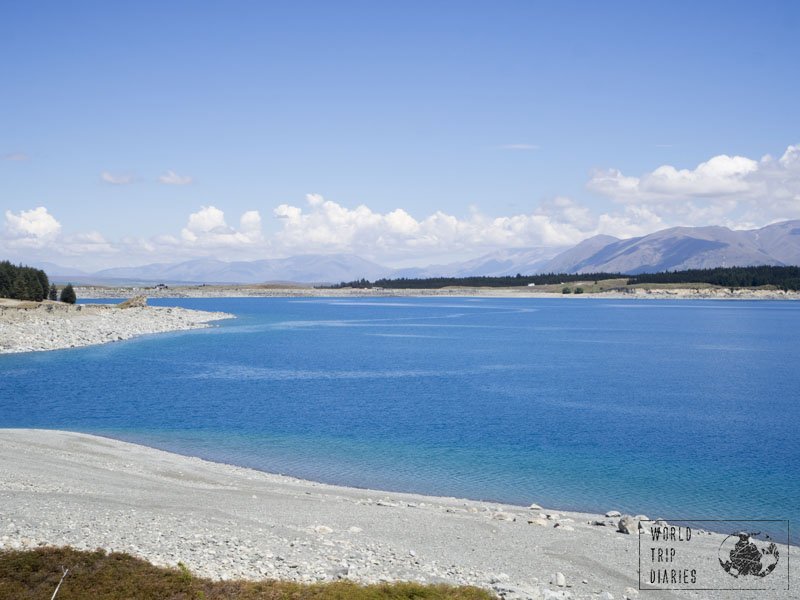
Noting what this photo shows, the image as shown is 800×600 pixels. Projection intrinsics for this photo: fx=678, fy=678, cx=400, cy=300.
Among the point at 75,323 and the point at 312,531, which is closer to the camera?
the point at 312,531

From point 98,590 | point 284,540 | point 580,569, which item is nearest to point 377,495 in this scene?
point 284,540

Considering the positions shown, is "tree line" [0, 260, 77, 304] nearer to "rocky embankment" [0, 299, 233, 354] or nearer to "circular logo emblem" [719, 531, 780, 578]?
"rocky embankment" [0, 299, 233, 354]

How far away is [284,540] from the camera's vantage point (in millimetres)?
12094

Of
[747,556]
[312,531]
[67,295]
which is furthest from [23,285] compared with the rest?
[747,556]

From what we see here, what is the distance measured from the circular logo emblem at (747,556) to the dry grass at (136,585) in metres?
5.63

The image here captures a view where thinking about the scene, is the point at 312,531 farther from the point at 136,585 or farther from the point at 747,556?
the point at 747,556

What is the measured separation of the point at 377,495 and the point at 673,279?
617 feet

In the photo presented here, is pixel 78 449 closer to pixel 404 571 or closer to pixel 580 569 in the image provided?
pixel 404 571

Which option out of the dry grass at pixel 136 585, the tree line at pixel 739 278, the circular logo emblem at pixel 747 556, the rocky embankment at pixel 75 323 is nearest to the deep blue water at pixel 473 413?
the circular logo emblem at pixel 747 556

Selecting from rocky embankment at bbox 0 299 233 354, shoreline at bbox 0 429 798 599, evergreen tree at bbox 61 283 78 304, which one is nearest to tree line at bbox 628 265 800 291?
rocky embankment at bbox 0 299 233 354

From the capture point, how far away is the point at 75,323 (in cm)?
6744

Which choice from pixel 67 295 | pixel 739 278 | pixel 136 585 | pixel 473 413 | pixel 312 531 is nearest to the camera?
pixel 136 585

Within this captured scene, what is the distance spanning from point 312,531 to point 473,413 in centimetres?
1739

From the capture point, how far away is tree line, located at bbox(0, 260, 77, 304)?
7894cm
